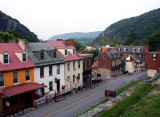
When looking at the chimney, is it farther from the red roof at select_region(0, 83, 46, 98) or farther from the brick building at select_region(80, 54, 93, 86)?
the brick building at select_region(80, 54, 93, 86)

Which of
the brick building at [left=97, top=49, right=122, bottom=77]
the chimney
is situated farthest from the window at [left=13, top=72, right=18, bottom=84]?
the brick building at [left=97, top=49, right=122, bottom=77]

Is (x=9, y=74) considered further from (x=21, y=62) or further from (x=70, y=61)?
(x=70, y=61)

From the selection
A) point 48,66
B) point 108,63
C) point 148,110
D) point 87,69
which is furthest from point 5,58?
point 108,63

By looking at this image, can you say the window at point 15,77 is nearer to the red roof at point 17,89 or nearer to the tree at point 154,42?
the red roof at point 17,89

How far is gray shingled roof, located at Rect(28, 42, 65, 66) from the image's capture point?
25.5 m

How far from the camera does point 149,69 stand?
46031mm

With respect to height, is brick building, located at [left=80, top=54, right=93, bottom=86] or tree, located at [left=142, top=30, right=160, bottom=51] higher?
tree, located at [left=142, top=30, right=160, bottom=51]

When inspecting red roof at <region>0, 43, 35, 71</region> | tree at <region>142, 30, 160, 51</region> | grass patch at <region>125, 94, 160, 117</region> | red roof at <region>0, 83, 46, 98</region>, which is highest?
tree at <region>142, 30, 160, 51</region>

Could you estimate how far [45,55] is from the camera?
28.0 m

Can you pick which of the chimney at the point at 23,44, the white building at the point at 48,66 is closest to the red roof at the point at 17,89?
the white building at the point at 48,66

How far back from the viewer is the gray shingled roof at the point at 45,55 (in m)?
25.5

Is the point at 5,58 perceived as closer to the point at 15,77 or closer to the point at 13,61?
the point at 13,61

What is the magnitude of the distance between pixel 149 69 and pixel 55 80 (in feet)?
104

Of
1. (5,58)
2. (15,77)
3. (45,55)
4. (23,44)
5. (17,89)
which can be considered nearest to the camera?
(17,89)
